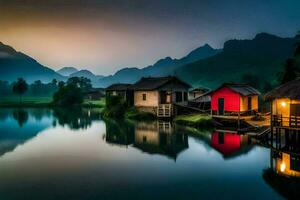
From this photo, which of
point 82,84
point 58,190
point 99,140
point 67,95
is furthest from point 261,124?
point 82,84

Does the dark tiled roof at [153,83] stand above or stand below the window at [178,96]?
above

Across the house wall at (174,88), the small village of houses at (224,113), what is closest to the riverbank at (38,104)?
the small village of houses at (224,113)

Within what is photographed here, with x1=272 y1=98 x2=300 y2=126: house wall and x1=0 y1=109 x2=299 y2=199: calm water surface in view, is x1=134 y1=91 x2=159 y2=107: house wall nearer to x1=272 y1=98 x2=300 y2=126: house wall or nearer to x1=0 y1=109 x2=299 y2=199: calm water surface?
x1=0 y1=109 x2=299 y2=199: calm water surface

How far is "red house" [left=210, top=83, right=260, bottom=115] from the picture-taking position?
1588 inches

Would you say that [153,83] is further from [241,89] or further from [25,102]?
[25,102]

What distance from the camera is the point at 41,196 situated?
1575 cm

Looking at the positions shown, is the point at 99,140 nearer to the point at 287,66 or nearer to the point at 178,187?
the point at 178,187

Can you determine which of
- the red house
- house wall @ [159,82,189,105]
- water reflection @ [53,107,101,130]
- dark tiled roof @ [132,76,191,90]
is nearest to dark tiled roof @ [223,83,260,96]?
the red house

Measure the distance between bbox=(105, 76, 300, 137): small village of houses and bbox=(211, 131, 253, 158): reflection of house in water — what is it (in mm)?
2941

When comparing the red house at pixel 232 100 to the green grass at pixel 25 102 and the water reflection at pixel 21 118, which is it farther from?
the green grass at pixel 25 102

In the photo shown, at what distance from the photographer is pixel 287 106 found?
28031mm

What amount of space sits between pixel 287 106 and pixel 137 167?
594 inches

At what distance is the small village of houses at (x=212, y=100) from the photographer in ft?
88.7

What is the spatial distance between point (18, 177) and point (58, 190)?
13.9 ft
